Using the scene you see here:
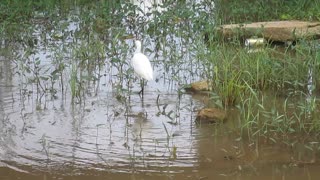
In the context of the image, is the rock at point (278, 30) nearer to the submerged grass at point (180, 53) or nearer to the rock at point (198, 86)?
the submerged grass at point (180, 53)

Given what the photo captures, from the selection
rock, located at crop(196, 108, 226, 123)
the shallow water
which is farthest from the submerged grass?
rock, located at crop(196, 108, 226, 123)

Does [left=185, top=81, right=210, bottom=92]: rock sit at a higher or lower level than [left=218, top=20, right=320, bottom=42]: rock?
lower

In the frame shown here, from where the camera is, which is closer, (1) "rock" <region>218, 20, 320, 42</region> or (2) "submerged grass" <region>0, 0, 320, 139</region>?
(2) "submerged grass" <region>0, 0, 320, 139</region>

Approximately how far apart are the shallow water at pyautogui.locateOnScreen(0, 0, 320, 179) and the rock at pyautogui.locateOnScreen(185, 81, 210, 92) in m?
0.13

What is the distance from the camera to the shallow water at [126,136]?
4973 mm

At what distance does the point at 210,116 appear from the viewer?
616 centimetres

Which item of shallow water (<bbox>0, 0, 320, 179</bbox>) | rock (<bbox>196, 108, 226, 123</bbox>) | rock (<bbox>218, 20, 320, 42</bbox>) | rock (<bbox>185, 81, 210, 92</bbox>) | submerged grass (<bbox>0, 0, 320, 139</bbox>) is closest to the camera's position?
shallow water (<bbox>0, 0, 320, 179</bbox>)

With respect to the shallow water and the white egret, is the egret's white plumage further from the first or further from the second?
the shallow water

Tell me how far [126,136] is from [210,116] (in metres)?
0.86

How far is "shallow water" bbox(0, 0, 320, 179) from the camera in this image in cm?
497

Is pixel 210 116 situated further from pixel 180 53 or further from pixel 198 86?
pixel 180 53

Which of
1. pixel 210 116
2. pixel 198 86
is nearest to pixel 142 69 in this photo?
pixel 198 86

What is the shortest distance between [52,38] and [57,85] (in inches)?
124

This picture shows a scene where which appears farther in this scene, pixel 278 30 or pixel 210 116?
pixel 278 30
